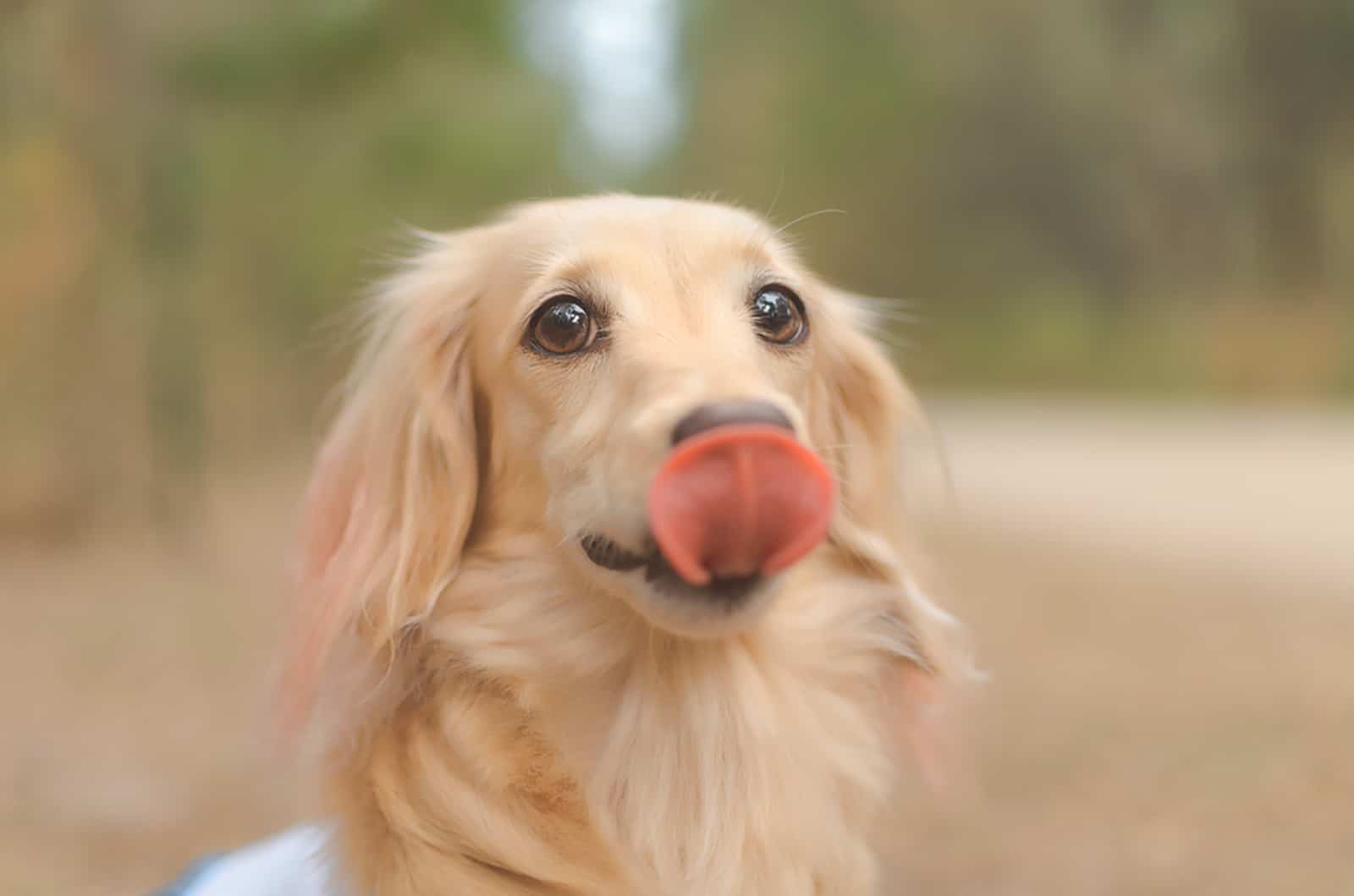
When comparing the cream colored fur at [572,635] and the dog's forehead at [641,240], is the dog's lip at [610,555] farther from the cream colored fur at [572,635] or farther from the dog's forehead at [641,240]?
→ the dog's forehead at [641,240]

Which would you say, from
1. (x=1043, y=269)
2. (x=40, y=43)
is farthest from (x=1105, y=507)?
(x=40, y=43)

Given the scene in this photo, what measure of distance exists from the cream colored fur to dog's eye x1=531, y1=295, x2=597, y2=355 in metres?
0.02

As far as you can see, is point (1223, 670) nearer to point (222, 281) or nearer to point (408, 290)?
point (408, 290)

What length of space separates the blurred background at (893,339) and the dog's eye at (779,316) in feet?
1.62

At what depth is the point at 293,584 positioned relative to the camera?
207 centimetres

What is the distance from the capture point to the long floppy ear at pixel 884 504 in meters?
2.05

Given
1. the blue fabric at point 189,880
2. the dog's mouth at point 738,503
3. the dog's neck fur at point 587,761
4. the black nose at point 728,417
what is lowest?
the blue fabric at point 189,880

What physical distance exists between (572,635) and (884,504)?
0.71m

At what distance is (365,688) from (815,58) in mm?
9325

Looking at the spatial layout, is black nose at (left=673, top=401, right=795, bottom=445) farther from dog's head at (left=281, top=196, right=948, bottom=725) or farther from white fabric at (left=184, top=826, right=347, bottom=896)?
white fabric at (left=184, top=826, right=347, bottom=896)

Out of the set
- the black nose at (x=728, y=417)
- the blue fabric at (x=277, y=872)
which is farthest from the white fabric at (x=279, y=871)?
the black nose at (x=728, y=417)

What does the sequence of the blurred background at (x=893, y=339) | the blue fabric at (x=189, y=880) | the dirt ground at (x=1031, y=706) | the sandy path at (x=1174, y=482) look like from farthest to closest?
the sandy path at (x=1174, y=482), the blurred background at (x=893, y=339), the dirt ground at (x=1031, y=706), the blue fabric at (x=189, y=880)

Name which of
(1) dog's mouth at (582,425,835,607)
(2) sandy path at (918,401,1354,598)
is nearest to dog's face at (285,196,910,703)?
(1) dog's mouth at (582,425,835,607)

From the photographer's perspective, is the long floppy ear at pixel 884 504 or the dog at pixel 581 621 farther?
the long floppy ear at pixel 884 504
